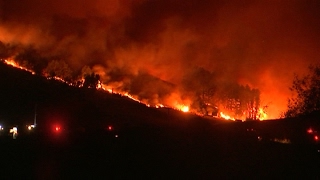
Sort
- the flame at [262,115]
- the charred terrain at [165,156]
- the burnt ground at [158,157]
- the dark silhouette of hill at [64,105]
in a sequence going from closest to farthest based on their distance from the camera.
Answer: the burnt ground at [158,157] < the charred terrain at [165,156] < the dark silhouette of hill at [64,105] < the flame at [262,115]

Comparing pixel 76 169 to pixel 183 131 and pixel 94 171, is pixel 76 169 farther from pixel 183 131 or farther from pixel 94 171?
pixel 183 131

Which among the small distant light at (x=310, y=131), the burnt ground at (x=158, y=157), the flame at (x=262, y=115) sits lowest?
the burnt ground at (x=158, y=157)

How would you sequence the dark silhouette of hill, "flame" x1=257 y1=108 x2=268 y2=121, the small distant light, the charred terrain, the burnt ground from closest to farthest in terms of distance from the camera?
the burnt ground → the charred terrain → the small distant light → the dark silhouette of hill → "flame" x1=257 y1=108 x2=268 y2=121

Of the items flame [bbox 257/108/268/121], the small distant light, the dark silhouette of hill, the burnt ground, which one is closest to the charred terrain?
the burnt ground

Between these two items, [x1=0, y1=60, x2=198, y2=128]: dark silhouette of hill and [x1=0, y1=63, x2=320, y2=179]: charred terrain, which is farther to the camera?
[x1=0, y1=60, x2=198, y2=128]: dark silhouette of hill

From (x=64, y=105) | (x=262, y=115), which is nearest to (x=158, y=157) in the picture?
(x=64, y=105)

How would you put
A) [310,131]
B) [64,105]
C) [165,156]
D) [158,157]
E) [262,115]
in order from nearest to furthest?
[158,157] → [165,156] → [310,131] → [64,105] → [262,115]

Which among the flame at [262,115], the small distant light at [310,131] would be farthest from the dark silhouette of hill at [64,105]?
the small distant light at [310,131]

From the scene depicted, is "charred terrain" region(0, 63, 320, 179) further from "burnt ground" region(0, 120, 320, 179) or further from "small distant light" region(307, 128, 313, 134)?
"small distant light" region(307, 128, 313, 134)

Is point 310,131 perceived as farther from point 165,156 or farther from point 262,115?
point 262,115

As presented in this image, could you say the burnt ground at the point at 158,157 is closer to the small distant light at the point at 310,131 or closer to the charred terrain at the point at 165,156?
the charred terrain at the point at 165,156

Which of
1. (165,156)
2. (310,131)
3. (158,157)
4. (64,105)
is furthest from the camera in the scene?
(64,105)

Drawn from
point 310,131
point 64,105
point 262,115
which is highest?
point 64,105

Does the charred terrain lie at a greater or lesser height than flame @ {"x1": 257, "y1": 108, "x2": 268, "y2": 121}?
lesser
